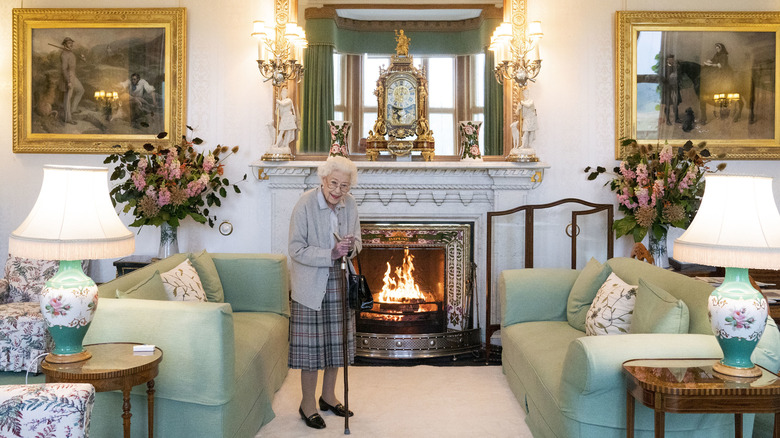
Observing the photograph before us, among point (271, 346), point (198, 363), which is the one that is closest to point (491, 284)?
point (271, 346)

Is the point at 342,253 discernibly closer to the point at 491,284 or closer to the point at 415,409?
the point at 415,409

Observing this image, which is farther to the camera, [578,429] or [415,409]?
[415,409]

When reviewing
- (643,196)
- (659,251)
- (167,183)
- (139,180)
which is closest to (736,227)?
(643,196)

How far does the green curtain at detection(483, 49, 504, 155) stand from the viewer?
229 inches

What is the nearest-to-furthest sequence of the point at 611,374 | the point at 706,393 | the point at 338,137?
1. the point at 706,393
2. the point at 611,374
3. the point at 338,137

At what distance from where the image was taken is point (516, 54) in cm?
547

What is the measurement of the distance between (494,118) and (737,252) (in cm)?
337

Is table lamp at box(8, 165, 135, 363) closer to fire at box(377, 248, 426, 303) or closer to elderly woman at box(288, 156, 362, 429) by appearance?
elderly woman at box(288, 156, 362, 429)

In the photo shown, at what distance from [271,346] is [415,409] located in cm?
94

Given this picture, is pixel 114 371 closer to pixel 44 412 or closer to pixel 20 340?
pixel 44 412

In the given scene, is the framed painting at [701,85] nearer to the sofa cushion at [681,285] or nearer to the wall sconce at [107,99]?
the sofa cushion at [681,285]

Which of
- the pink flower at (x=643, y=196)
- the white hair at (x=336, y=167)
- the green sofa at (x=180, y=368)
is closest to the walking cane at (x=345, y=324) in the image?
the white hair at (x=336, y=167)

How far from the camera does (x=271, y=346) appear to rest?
4.31 m

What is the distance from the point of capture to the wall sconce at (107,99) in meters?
5.79
